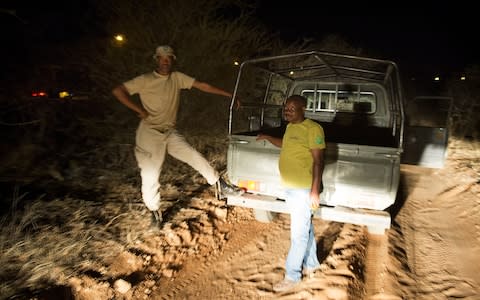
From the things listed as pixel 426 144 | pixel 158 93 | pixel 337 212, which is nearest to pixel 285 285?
pixel 337 212

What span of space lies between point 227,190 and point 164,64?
1547 millimetres

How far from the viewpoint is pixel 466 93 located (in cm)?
1447

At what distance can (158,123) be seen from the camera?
347 cm

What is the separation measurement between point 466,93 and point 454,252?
45.5 feet

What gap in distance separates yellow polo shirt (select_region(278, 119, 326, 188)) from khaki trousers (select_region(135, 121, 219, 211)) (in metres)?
1.14

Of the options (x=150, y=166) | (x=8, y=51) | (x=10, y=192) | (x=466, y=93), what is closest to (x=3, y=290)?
(x=150, y=166)

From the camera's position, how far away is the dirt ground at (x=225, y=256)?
2.84 m

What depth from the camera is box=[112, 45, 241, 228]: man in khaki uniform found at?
3.32 meters

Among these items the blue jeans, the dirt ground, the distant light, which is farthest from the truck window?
the distant light

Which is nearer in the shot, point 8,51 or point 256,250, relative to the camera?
point 256,250

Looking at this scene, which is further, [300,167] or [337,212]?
[337,212]

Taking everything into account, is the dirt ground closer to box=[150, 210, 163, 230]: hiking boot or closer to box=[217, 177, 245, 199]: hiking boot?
box=[150, 210, 163, 230]: hiking boot

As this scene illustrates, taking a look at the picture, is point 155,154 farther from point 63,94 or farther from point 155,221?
point 63,94

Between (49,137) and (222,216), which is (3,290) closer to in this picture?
(222,216)
